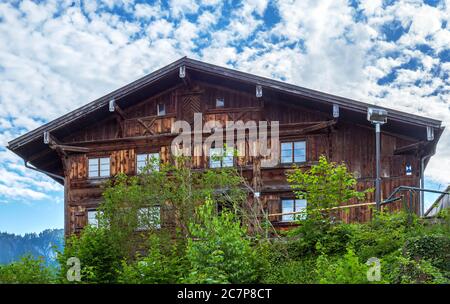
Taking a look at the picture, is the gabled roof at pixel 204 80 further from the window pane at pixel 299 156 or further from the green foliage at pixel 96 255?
the green foliage at pixel 96 255

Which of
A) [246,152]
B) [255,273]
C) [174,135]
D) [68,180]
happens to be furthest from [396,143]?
[68,180]

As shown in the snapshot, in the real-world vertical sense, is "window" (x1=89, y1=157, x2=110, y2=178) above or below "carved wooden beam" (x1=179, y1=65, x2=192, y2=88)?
below

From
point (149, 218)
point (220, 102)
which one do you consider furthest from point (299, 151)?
point (149, 218)

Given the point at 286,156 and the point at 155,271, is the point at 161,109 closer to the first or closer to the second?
the point at 286,156

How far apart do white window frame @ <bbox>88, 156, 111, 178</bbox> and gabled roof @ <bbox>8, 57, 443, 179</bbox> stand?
68.9 inches

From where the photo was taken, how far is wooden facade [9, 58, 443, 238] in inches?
917

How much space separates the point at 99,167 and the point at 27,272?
12507mm

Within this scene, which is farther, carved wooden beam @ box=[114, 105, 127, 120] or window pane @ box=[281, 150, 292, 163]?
carved wooden beam @ box=[114, 105, 127, 120]

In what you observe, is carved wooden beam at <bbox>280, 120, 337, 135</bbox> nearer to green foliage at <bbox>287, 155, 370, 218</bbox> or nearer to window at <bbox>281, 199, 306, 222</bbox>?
window at <bbox>281, 199, 306, 222</bbox>

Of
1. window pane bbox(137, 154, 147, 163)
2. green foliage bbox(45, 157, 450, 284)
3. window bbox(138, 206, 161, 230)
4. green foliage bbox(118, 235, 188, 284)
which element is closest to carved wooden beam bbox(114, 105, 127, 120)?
window pane bbox(137, 154, 147, 163)

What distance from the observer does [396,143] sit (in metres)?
23.5

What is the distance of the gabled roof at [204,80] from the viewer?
2292 cm
